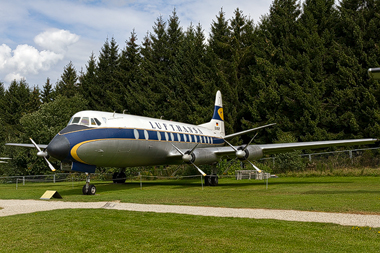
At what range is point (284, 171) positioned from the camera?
89.8ft

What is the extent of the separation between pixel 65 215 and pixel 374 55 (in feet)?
90.9

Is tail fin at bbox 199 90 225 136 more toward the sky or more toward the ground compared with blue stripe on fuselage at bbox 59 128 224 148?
more toward the sky

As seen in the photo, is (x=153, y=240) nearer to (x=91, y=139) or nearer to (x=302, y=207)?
(x=302, y=207)

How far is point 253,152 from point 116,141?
792 cm

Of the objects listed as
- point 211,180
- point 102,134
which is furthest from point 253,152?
point 102,134

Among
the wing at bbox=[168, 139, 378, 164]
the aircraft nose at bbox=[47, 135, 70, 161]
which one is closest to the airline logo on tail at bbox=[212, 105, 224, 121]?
the wing at bbox=[168, 139, 378, 164]

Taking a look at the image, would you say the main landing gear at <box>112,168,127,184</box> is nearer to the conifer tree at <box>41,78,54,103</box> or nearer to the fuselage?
the fuselage

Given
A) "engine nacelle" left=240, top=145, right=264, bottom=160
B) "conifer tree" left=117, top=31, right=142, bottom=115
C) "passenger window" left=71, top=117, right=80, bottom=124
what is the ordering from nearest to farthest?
"passenger window" left=71, top=117, right=80, bottom=124
"engine nacelle" left=240, top=145, right=264, bottom=160
"conifer tree" left=117, top=31, right=142, bottom=115

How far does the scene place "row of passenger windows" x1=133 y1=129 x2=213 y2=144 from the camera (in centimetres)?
1889

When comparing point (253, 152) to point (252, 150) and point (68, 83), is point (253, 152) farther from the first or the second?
point (68, 83)

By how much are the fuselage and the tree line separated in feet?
43.0

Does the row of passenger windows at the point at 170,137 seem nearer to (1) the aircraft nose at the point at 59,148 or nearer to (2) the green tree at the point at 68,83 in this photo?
(1) the aircraft nose at the point at 59,148

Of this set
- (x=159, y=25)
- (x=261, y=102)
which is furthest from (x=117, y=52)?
(x=261, y=102)

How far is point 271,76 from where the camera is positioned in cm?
3231
